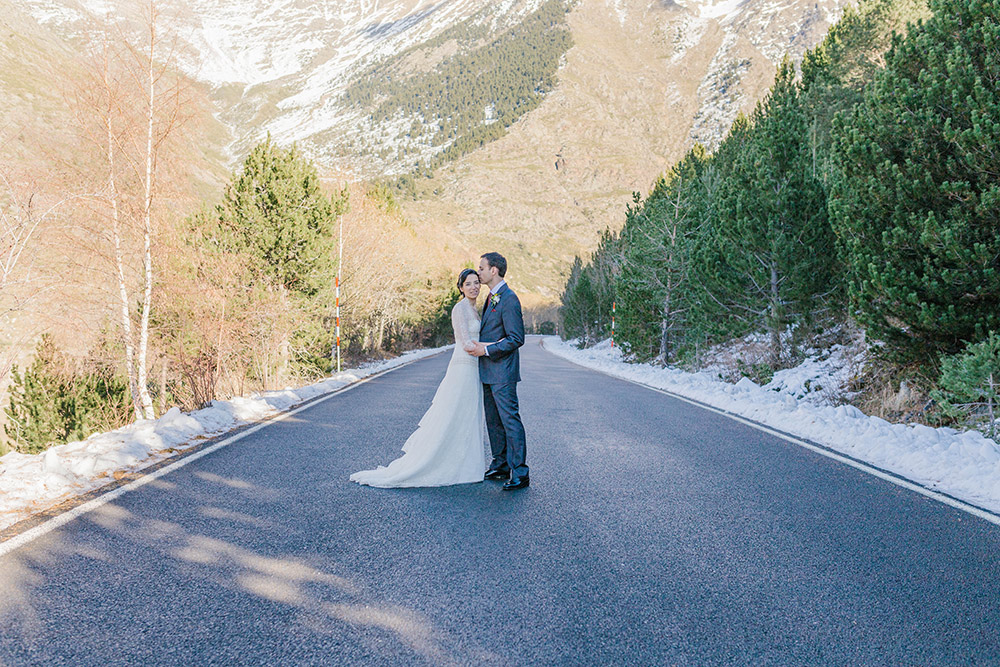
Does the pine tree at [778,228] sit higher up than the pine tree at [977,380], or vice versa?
the pine tree at [778,228]

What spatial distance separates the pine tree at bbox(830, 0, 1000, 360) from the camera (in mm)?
7574

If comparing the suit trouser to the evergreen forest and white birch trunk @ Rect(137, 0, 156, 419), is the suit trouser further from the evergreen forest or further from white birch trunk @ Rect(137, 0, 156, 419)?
white birch trunk @ Rect(137, 0, 156, 419)

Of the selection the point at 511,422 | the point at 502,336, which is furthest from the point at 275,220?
the point at 511,422

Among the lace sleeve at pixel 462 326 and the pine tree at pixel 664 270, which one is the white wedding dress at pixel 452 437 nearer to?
the lace sleeve at pixel 462 326

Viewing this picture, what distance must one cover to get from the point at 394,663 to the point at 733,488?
4019 mm

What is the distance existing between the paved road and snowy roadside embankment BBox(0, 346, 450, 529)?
1.88 ft

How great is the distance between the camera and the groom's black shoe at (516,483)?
558cm

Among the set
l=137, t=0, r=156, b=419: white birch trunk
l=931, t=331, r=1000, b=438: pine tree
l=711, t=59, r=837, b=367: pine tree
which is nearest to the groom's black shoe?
l=931, t=331, r=1000, b=438: pine tree

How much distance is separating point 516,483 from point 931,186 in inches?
262

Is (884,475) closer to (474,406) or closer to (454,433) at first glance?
(474,406)

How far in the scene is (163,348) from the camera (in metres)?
16.4

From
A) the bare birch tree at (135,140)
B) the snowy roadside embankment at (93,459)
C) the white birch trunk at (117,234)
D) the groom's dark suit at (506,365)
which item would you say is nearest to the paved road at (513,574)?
the groom's dark suit at (506,365)

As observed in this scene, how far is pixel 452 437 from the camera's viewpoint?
5816 millimetres

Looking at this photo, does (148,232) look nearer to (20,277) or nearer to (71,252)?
(71,252)
